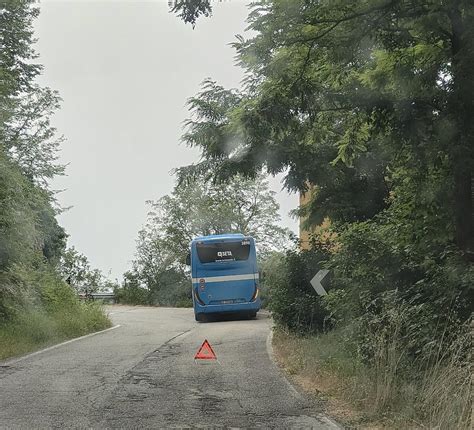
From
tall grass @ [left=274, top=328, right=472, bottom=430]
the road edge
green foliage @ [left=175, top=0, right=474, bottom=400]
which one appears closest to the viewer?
tall grass @ [left=274, top=328, right=472, bottom=430]

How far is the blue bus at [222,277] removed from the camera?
29922mm

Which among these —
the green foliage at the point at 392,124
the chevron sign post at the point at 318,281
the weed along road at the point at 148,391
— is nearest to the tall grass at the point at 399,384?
the green foliage at the point at 392,124

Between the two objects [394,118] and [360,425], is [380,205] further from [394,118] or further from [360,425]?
[360,425]

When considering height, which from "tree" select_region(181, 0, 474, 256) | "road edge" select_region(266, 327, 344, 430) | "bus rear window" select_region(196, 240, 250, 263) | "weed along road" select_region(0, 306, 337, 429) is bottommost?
"road edge" select_region(266, 327, 344, 430)

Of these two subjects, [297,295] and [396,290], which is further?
[297,295]

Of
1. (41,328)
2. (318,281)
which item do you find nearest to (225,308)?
(41,328)

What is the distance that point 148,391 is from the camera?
9.95 m

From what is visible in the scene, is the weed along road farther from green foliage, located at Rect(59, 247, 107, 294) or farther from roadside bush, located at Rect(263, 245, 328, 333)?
green foliage, located at Rect(59, 247, 107, 294)

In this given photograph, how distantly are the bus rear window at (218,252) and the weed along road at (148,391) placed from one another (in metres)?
13.6

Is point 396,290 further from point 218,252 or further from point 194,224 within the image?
point 194,224

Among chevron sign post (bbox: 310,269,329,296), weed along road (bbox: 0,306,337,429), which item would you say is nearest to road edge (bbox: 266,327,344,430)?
weed along road (bbox: 0,306,337,429)

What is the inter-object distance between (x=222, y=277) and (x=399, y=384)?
22.1m

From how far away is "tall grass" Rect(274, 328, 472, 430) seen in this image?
21.5 feet

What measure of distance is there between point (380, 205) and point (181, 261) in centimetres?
3906
